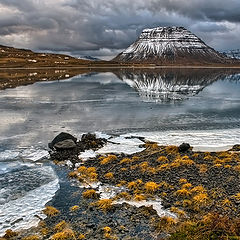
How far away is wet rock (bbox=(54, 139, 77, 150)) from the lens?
21297mm

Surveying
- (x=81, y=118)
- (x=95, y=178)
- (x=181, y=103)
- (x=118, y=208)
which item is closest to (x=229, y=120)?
(x=181, y=103)

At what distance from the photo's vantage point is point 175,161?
62.1 feet

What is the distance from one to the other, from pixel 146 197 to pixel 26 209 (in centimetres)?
566

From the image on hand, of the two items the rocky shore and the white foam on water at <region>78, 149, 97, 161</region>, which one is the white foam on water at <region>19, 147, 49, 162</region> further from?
the white foam on water at <region>78, 149, 97, 161</region>

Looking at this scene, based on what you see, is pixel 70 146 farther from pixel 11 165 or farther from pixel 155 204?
pixel 155 204

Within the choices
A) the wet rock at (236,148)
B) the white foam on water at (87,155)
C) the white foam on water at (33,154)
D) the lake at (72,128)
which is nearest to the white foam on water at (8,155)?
the lake at (72,128)

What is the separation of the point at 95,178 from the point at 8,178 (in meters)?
4.93

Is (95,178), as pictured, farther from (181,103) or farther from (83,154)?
(181,103)

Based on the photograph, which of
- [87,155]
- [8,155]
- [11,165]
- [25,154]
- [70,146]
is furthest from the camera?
[70,146]

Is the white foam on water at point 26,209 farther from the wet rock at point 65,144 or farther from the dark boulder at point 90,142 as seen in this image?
the dark boulder at point 90,142

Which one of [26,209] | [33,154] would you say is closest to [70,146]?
[33,154]

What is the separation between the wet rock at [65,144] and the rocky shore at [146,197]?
7 centimetres

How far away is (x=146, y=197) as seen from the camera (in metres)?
14.5

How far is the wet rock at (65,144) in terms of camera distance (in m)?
21.3
